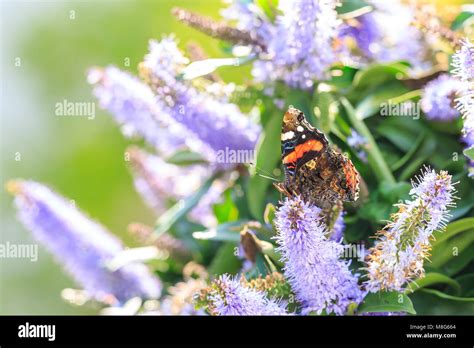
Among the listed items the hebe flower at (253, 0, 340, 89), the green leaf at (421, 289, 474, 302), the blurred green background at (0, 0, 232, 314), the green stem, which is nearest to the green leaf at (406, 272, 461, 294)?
the green leaf at (421, 289, 474, 302)

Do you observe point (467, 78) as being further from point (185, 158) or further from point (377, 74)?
point (185, 158)

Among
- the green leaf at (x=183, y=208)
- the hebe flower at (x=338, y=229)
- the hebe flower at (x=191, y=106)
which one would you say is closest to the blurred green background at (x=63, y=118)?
the green leaf at (x=183, y=208)

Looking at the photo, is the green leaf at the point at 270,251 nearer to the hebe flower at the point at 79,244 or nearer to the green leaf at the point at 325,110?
the green leaf at the point at 325,110

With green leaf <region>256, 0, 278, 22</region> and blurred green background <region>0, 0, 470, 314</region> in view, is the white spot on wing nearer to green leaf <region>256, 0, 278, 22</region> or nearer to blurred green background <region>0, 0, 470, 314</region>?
green leaf <region>256, 0, 278, 22</region>

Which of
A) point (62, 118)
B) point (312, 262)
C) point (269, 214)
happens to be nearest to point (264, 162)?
point (269, 214)
